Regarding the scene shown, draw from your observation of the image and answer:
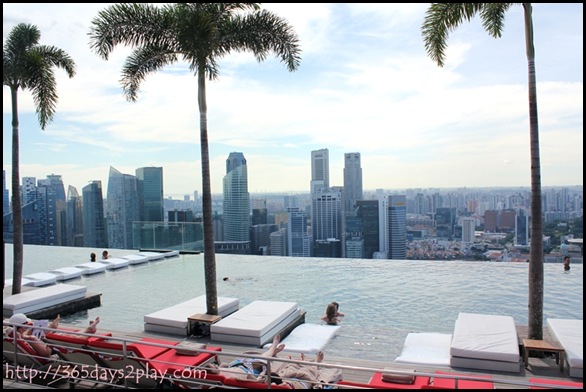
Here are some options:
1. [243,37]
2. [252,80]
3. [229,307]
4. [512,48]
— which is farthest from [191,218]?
[512,48]

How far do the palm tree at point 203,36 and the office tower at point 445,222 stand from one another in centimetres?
1231

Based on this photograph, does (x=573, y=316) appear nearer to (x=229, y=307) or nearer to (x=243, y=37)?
(x=229, y=307)

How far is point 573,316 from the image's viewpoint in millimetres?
9156

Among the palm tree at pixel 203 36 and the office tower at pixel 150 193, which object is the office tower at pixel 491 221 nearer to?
the palm tree at pixel 203 36

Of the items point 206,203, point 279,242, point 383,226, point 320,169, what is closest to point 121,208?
point 279,242

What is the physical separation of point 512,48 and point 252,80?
27.3 ft

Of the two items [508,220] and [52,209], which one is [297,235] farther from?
[52,209]

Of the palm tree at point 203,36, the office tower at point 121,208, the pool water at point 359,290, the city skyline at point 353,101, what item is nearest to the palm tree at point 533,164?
the city skyline at point 353,101

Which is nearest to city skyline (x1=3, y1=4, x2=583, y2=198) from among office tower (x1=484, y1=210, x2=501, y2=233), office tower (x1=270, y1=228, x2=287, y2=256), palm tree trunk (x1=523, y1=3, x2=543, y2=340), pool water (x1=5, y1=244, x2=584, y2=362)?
palm tree trunk (x1=523, y1=3, x2=543, y2=340)

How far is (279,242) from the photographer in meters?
20.6

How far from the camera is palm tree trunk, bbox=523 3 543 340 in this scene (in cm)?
687

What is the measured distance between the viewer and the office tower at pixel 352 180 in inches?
996

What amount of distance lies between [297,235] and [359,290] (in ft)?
33.9

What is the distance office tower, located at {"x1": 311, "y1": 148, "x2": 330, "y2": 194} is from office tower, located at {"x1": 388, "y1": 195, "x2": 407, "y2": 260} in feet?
16.2
